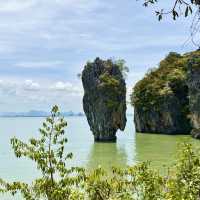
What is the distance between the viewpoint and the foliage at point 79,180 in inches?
199

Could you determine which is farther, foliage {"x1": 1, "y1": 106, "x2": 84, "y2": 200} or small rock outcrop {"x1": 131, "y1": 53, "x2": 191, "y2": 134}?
small rock outcrop {"x1": 131, "y1": 53, "x2": 191, "y2": 134}

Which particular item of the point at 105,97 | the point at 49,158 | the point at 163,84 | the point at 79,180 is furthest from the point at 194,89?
the point at 49,158

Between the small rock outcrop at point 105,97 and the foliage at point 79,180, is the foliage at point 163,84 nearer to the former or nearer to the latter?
the small rock outcrop at point 105,97

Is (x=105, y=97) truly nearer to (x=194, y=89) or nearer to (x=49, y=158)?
(x=194, y=89)

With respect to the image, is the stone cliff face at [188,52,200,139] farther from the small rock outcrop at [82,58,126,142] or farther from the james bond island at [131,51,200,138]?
the small rock outcrop at [82,58,126,142]

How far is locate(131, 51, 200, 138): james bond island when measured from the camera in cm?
5434

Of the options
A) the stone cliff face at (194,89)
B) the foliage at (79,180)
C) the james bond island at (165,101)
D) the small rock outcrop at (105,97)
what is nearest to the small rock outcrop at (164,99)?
the james bond island at (165,101)

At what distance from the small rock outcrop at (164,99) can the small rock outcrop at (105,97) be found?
8.95m

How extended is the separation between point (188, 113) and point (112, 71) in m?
11.3

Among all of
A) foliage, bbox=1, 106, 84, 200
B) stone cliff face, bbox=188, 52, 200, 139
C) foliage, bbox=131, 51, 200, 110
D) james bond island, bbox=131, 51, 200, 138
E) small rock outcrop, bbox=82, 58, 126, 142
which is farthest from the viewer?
foliage, bbox=131, 51, 200, 110

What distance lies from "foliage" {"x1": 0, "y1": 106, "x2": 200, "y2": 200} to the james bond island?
141 feet

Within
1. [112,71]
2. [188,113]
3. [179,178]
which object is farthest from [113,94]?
[179,178]

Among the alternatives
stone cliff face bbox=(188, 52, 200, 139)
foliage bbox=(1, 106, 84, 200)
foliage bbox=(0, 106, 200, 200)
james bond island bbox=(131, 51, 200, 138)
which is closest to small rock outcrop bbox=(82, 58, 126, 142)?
stone cliff face bbox=(188, 52, 200, 139)

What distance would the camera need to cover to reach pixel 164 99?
5478 cm
